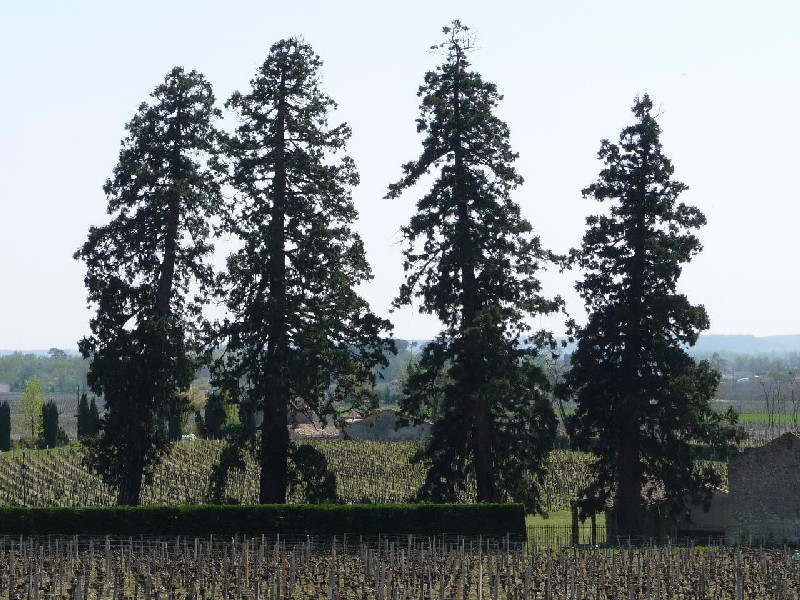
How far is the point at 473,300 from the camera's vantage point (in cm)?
4131

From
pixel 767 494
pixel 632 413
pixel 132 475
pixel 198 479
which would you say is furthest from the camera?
pixel 198 479

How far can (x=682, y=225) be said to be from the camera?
4300cm

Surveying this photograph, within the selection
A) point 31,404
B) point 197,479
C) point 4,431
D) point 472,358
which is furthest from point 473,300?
point 31,404

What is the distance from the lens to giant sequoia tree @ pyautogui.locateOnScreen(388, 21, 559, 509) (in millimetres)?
40844

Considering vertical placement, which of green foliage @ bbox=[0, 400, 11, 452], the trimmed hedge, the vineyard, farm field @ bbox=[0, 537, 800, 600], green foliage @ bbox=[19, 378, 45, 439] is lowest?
farm field @ bbox=[0, 537, 800, 600]

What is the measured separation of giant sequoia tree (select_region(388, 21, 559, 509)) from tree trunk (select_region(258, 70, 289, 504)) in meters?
4.13

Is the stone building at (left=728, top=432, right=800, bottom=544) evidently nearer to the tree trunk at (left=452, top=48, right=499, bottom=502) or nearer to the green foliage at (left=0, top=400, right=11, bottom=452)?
the tree trunk at (left=452, top=48, right=499, bottom=502)

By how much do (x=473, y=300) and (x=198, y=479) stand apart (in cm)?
2658

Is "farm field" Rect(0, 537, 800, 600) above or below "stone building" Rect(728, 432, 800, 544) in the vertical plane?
below

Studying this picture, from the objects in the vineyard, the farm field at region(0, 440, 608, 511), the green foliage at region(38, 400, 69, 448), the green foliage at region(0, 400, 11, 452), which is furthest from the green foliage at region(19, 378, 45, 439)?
the vineyard

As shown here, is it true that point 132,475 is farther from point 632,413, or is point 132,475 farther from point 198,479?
point 198,479

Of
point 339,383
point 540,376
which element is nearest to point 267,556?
point 339,383

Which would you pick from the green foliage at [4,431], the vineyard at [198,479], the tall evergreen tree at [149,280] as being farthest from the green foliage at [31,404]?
the tall evergreen tree at [149,280]

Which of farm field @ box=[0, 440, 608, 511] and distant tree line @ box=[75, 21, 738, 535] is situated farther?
farm field @ box=[0, 440, 608, 511]
